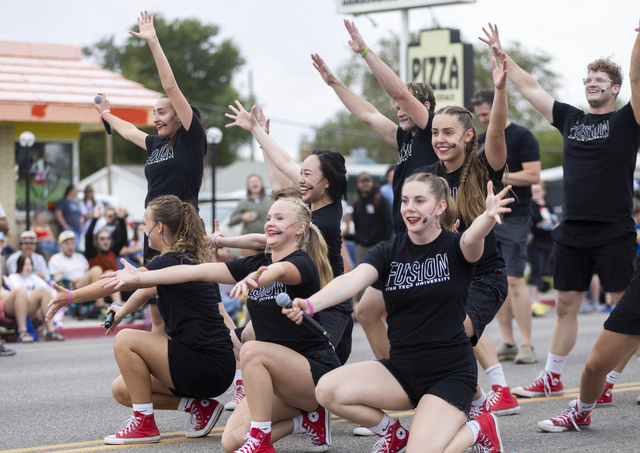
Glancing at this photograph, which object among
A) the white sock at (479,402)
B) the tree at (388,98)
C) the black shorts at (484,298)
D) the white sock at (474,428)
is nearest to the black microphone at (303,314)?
the white sock at (474,428)

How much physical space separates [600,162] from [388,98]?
130 feet

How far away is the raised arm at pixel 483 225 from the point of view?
401 centimetres

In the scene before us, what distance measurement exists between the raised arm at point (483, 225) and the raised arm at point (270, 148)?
189 cm

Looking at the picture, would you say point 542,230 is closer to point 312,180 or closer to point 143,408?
point 312,180

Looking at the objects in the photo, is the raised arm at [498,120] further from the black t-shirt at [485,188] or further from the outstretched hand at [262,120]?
the outstretched hand at [262,120]

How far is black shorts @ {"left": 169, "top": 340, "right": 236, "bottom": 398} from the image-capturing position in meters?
5.06

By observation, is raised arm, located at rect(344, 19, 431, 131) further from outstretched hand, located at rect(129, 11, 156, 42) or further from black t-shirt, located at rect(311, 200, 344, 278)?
outstretched hand, located at rect(129, 11, 156, 42)

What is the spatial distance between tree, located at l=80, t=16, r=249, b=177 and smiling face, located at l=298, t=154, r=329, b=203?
49.6 metres

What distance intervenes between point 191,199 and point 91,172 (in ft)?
173

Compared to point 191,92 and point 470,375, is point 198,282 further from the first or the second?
point 191,92

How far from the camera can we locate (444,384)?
4.24m

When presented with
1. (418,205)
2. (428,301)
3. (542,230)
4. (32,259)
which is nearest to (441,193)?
(418,205)

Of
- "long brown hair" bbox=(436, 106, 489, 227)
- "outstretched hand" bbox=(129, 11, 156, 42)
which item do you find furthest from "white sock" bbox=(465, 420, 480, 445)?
"outstretched hand" bbox=(129, 11, 156, 42)

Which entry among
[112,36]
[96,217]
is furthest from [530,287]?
[112,36]
